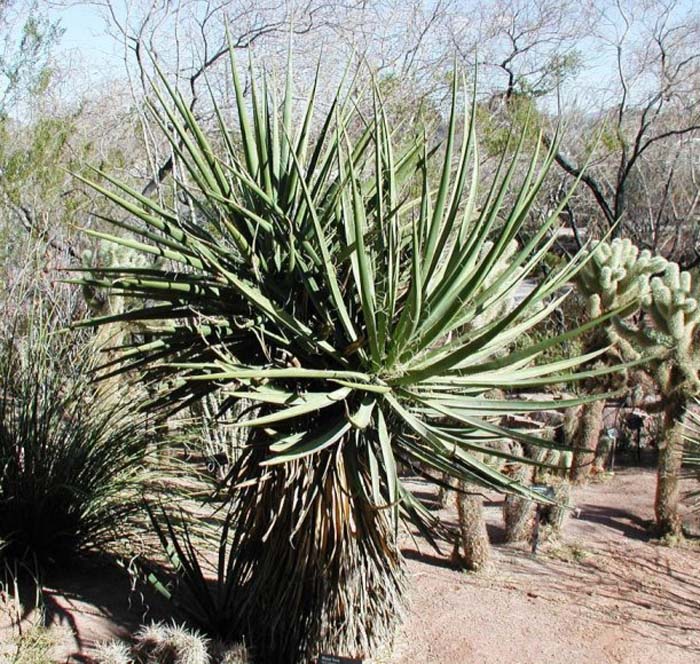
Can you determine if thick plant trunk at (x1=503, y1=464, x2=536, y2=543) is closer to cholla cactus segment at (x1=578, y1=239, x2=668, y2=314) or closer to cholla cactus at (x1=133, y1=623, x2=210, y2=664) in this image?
cholla cactus segment at (x1=578, y1=239, x2=668, y2=314)

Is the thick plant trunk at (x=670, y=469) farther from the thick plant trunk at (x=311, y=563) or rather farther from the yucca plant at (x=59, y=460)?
the yucca plant at (x=59, y=460)

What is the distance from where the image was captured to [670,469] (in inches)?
352

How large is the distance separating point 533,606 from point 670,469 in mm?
3380

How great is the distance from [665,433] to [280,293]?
19.7 feet

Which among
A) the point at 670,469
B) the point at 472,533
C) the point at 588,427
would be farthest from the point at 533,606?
the point at 588,427

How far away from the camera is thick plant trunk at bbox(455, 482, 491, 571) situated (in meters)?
6.80

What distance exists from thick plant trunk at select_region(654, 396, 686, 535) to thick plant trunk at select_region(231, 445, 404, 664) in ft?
15.4

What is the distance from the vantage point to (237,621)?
16.3 ft

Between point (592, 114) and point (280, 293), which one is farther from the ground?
point (592, 114)

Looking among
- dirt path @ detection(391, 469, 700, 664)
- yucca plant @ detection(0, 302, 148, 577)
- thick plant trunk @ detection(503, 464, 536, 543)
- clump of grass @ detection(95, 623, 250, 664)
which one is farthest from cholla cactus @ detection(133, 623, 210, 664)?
thick plant trunk @ detection(503, 464, 536, 543)

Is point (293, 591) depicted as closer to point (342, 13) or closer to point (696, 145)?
point (342, 13)

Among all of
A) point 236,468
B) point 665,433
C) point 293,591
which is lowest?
point 293,591

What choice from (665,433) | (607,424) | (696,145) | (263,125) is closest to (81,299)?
(263,125)

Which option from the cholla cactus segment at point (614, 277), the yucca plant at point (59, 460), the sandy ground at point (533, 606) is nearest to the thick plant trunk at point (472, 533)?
the sandy ground at point (533, 606)
